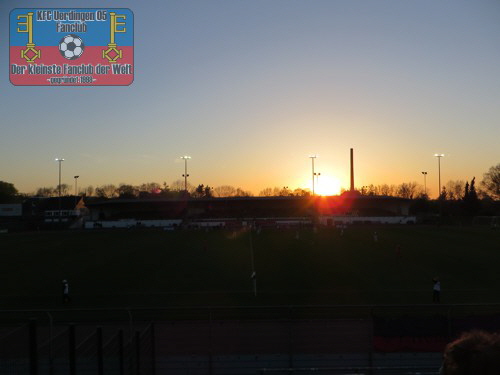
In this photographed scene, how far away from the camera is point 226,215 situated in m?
116

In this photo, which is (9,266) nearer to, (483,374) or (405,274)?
(405,274)

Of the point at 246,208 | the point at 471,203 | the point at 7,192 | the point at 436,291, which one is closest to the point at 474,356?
the point at 436,291

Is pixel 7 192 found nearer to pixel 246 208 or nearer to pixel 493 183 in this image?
pixel 246 208

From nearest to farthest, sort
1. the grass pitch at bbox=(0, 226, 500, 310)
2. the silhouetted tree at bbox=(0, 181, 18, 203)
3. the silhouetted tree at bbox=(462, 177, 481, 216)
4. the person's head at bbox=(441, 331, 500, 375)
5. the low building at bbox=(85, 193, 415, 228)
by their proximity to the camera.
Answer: the person's head at bbox=(441, 331, 500, 375) < the grass pitch at bbox=(0, 226, 500, 310) < the silhouetted tree at bbox=(462, 177, 481, 216) < the low building at bbox=(85, 193, 415, 228) < the silhouetted tree at bbox=(0, 181, 18, 203)

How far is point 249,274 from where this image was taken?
28.4 metres

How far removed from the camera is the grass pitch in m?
21.8

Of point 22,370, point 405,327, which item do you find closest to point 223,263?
point 405,327

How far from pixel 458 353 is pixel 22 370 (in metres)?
8.36

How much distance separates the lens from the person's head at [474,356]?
2.11m

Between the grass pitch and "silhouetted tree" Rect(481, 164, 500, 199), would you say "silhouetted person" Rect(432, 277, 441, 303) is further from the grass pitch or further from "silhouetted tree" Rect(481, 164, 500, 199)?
"silhouetted tree" Rect(481, 164, 500, 199)

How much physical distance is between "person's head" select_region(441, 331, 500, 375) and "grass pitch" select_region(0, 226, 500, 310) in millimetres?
18466

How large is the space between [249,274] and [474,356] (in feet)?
87.2

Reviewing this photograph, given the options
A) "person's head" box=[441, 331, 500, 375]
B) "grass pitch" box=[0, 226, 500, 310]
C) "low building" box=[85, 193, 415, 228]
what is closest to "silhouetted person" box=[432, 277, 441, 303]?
"grass pitch" box=[0, 226, 500, 310]

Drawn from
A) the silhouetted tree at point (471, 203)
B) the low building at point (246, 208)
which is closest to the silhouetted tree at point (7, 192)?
the low building at point (246, 208)
